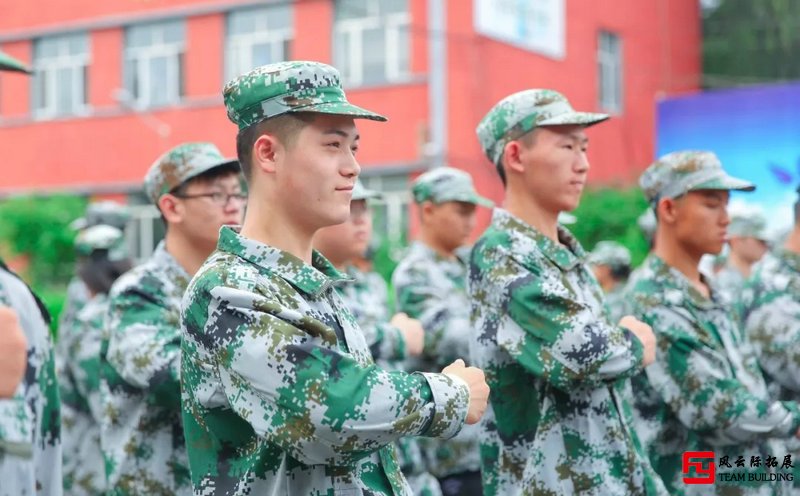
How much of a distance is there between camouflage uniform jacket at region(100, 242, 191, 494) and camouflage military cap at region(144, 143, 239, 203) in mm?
309

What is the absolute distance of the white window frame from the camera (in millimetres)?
24281

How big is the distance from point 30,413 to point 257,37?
1981 centimetres

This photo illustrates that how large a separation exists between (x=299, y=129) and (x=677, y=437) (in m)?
2.75

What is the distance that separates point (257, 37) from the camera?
23.1 m

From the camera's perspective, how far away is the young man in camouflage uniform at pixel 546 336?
4402 millimetres

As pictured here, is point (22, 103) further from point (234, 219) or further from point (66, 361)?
point (234, 219)

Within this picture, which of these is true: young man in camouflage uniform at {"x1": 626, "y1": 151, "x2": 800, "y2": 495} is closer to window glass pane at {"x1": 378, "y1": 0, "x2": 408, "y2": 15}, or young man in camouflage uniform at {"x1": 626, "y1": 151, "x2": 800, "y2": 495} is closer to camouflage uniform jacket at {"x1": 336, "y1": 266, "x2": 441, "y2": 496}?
camouflage uniform jacket at {"x1": 336, "y1": 266, "x2": 441, "y2": 496}

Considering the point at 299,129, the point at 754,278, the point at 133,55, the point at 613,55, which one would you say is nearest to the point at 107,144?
the point at 133,55

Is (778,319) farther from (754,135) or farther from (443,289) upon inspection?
(754,135)

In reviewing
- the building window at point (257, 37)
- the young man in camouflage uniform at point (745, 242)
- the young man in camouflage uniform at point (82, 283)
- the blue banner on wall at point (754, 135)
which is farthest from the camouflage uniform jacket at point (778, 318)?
the building window at point (257, 37)

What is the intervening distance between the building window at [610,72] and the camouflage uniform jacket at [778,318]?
725 inches

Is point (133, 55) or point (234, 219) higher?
point (133, 55)

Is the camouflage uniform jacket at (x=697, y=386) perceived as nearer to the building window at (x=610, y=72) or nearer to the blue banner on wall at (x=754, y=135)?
the blue banner on wall at (x=754, y=135)

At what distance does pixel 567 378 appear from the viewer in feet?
14.3
